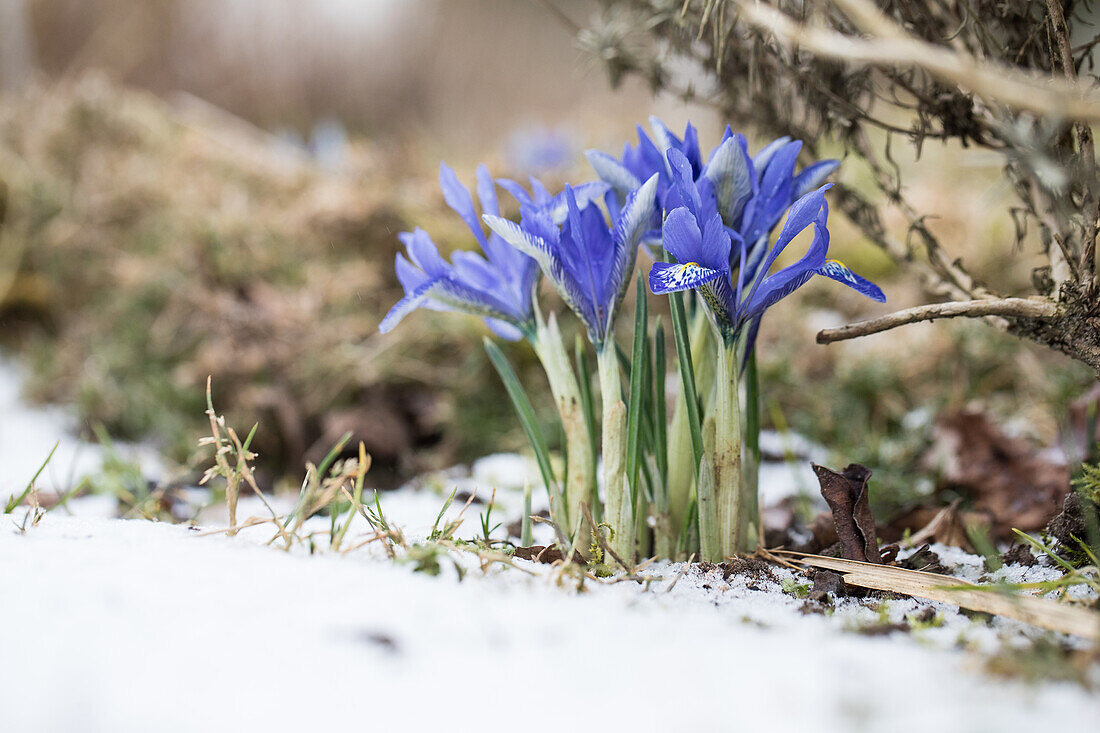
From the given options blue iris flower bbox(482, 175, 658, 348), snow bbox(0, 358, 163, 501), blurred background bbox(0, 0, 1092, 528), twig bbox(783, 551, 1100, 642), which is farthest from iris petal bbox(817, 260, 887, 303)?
snow bbox(0, 358, 163, 501)

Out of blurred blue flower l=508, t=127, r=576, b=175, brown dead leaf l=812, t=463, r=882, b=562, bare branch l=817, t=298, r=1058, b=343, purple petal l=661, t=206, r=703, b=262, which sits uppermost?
blurred blue flower l=508, t=127, r=576, b=175

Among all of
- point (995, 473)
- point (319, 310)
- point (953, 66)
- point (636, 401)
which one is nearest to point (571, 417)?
point (636, 401)

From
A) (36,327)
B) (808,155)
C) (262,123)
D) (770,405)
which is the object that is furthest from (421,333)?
(262,123)

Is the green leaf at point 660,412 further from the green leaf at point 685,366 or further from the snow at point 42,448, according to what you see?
the snow at point 42,448

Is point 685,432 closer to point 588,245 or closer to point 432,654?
point 588,245

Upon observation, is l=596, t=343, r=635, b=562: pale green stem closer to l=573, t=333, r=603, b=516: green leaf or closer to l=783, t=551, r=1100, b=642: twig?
l=573, t=333, r=603, b=516: green leaf
